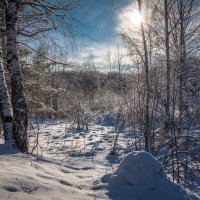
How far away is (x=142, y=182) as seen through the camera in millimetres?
3324

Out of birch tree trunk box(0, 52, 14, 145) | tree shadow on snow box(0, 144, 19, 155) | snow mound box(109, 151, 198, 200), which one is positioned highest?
birch tree trunk box(0, 52, 14, 145)

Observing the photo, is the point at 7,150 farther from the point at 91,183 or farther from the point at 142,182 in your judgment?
the point at 142,182

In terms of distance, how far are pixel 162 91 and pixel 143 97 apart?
1.23 feet

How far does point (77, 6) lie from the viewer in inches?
205

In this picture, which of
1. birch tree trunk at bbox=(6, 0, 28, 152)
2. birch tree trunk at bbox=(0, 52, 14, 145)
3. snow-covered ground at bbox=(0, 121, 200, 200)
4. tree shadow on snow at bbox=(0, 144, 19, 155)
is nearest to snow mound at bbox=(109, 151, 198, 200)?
snow-covered ground at bbox=(0, 121, 200, 200)

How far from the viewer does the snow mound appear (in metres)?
3.18

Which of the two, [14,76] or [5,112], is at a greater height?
[14,76]

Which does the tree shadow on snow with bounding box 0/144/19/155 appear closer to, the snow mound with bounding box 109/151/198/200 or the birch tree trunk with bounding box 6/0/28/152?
the birch tree trunk with bounding box 6/0/28/152

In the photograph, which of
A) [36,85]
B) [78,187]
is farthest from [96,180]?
[36,85]

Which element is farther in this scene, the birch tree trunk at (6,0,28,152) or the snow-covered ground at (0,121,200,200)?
the birch tree trunk at (6,0,28,152)

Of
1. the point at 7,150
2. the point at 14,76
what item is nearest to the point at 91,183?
the point at 7,150

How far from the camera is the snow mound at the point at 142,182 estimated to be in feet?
10.4

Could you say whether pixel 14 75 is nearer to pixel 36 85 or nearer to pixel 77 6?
pixel 77 6

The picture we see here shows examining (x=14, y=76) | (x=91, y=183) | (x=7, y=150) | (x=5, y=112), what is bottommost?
(x=91, y=183)
